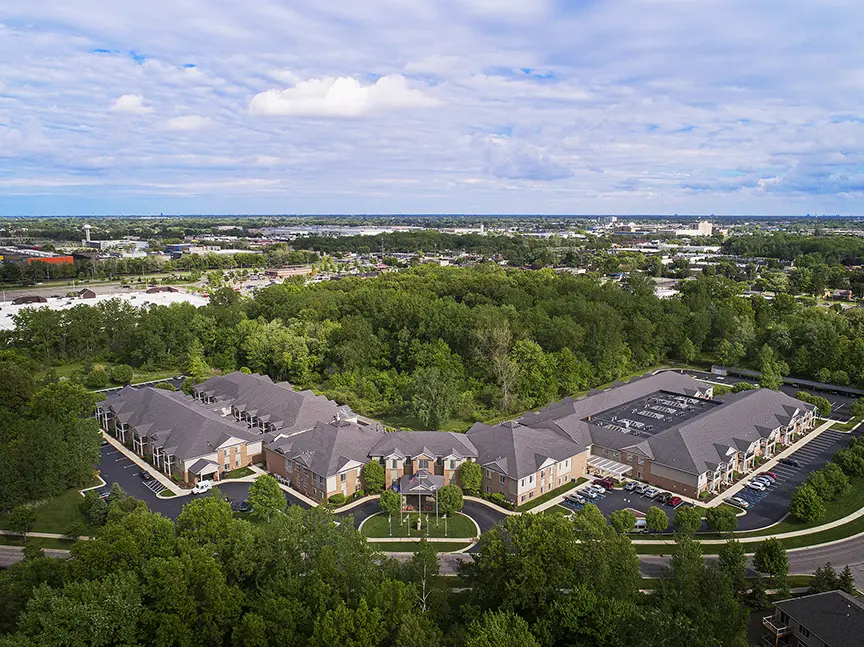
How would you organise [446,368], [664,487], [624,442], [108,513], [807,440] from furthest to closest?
[446,368] < [807,440] < [624,442] < [664,487] < [108,513]

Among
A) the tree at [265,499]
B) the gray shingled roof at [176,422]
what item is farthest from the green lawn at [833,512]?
the gray shingled roof at [176,422]

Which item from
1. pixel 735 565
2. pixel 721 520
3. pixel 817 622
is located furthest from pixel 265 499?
pixel 817 622

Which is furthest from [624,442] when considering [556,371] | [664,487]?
[556,371]

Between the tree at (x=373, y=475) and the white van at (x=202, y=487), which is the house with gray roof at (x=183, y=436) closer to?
the white van at (x=202, y=487)

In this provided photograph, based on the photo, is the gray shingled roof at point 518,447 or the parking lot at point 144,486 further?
the gray shingled roof at point 518,447

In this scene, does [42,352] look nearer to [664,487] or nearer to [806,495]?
[664,487]

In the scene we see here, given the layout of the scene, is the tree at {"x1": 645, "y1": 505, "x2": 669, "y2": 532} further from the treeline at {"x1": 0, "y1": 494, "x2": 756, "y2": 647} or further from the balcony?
the balcony
